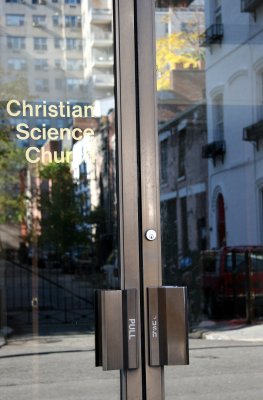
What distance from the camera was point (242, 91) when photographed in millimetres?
3859

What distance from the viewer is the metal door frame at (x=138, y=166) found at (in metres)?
2.05

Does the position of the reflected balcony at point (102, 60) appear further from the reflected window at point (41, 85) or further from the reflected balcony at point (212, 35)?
the reflected balcony at point (212, 35)

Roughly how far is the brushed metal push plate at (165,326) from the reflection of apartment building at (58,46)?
0.91 m

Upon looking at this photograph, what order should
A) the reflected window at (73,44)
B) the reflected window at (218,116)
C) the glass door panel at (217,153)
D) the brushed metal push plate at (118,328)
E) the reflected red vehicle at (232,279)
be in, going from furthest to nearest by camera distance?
the reflected window at (218,116) → the reflected red vehicle at (232,279) → the glass door panel at (217,153) → the reflected window at (73,44) → the brushed metal push plate at (118,328)

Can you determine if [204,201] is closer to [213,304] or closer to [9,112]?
[213,304]

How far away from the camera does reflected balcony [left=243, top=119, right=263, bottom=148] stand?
3.60 metres

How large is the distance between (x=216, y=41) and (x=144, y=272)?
215 cm

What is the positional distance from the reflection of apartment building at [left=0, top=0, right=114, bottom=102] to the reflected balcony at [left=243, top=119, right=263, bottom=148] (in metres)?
1.18

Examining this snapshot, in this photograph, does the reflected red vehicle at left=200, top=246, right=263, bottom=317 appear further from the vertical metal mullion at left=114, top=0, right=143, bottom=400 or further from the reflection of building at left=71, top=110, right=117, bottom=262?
the vertical metal mullion at left=114, top=0, right=143, bottom=400

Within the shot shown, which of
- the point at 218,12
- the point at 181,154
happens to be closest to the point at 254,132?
the point at 181,154

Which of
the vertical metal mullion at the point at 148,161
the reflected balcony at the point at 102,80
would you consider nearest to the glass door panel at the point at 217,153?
the reflected balcony at the point at 102,80

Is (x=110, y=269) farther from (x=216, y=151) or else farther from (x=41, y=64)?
(x=216, y=151)

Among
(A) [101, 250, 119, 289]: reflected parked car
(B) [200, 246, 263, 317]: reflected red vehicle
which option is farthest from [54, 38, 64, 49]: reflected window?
(B) [200, 246, 263, 317]: reflected red vehicle

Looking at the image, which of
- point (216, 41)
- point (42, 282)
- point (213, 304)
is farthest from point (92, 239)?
point (216, 41)
